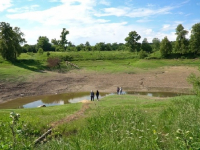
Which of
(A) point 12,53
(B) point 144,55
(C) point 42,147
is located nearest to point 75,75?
(A) point 12,53

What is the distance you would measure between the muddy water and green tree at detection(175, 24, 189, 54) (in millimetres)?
40159

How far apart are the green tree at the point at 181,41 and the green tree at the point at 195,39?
1.72m

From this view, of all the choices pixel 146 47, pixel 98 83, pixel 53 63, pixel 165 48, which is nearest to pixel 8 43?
pixel 53 63

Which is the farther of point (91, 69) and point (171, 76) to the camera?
point (91, 69)

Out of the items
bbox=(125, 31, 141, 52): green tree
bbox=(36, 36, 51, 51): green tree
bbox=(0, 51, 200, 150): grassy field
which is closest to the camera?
bbox=(0, 51, 200, 150): grassy field

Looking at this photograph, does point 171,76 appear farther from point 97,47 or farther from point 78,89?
point 97,47

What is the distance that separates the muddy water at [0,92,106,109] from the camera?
103 ft

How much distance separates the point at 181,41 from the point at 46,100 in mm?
50712

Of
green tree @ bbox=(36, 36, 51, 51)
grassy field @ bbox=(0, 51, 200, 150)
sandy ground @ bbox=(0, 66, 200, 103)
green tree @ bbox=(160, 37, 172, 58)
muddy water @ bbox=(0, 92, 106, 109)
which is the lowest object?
muddy water @ bbox=(0, 92, 106, 109)

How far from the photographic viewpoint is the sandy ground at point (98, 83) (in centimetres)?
3903

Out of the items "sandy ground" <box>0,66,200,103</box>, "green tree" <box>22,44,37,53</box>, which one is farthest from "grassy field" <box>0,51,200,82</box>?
"green tree" <box>22,44,37,53</box>

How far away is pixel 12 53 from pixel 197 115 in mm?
55452

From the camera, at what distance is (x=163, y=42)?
68.3 m

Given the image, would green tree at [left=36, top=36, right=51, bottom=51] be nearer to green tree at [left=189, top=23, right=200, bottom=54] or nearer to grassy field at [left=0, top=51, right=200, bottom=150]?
grassy field at [left=0, top=51, right=200, bottom=150]
